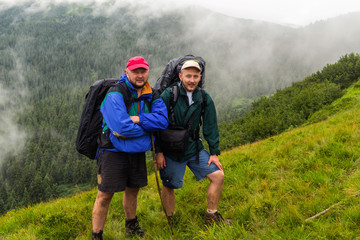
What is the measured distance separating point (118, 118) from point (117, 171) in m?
0.86

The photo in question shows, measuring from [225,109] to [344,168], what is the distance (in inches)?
6435

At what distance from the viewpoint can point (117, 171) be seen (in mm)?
3420

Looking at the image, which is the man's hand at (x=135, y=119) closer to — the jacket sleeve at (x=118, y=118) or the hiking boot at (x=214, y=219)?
the jacket sleeve at (x=118, y=118)

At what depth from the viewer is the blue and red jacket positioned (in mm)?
3150

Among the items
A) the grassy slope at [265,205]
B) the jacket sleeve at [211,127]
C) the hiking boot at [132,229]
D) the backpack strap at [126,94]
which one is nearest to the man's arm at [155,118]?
the backpack strap at [126,94]

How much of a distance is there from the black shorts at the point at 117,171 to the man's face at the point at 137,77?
1.08 m

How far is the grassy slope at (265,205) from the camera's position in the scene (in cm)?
301

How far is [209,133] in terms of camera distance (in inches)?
155

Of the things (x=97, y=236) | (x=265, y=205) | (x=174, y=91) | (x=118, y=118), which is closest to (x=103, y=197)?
(x=97, y=236)

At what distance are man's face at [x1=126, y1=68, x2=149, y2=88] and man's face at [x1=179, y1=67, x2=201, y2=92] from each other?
0.65 meters

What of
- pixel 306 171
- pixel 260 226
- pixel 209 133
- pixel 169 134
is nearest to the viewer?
pixel 260 226

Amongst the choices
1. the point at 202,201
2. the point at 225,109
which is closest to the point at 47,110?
the point at 225,109

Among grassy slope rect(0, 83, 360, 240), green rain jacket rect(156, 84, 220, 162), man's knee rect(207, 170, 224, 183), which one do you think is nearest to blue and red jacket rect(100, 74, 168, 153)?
green rain jacket rect(156, 84, 220, 162)

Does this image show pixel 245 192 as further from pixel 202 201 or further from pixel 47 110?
pixel 47 110
